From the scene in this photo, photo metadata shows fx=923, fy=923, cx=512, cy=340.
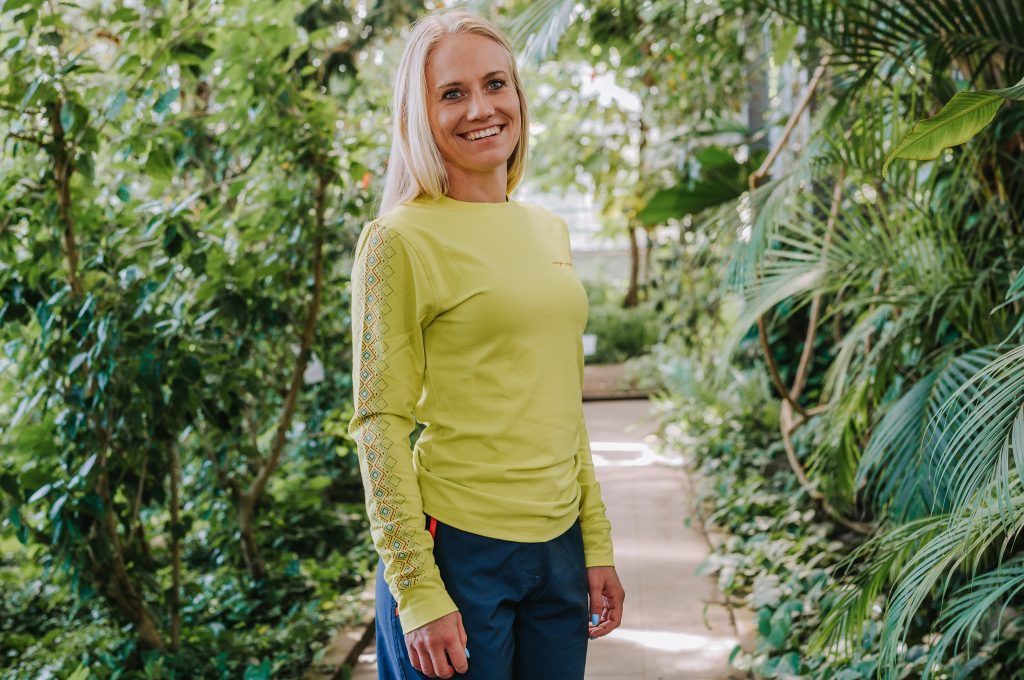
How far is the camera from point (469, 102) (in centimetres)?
135

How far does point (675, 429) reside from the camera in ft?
19.3

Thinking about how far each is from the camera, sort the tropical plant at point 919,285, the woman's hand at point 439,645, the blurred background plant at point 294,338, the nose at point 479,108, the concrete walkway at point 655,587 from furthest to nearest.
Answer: the concrete walkway at point 655,587 < the blurred background plant at point 294,338 < the tropical plant at point 919,285 < the nose at point 479,108 < the woman's hand at point 439,645

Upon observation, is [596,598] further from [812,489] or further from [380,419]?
[812,489]

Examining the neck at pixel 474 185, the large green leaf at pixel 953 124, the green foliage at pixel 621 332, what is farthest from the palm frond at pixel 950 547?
the green foliage at pixel 621 332

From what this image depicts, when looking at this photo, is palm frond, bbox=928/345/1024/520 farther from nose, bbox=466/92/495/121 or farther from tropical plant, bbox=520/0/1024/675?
nose, bbox=466/92/495/121

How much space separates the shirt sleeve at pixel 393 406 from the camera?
1218 millimetres

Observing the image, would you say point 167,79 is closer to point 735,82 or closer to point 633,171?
point 735,82

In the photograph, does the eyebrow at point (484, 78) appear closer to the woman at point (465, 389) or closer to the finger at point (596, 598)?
the woman at point (465, 389)

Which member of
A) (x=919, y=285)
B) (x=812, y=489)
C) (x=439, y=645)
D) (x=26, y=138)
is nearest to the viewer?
(x=439, y=645)

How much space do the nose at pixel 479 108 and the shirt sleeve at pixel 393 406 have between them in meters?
0.22

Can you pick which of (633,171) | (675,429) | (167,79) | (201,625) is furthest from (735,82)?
(201,625)

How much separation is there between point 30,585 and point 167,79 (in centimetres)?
220

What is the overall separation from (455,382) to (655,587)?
2442 millimetres

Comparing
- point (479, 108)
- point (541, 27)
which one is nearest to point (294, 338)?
point (541, 27)
